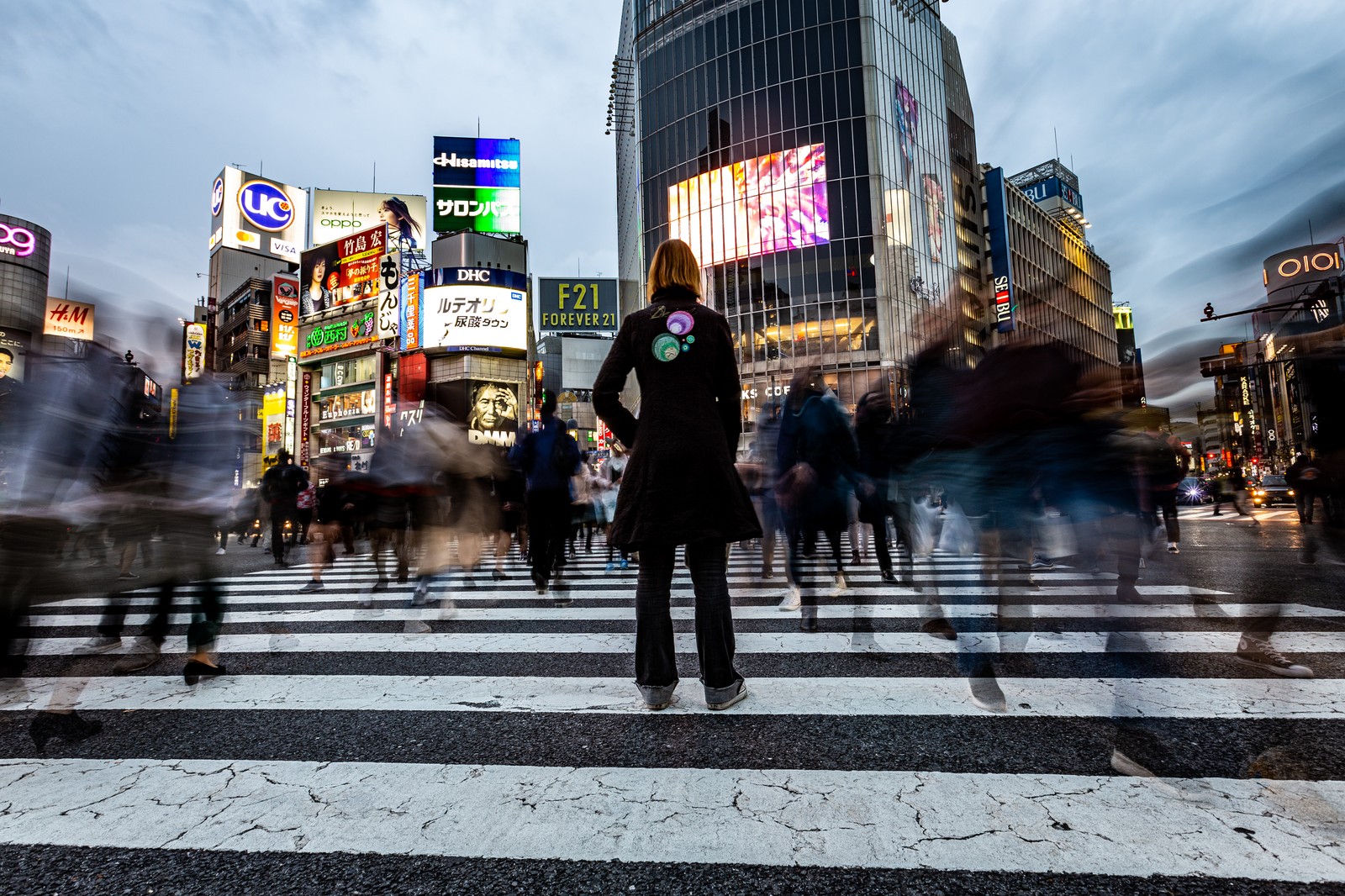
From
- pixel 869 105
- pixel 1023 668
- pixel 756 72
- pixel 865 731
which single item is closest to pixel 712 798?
pixel 865 731

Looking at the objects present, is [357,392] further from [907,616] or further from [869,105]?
[907,616]

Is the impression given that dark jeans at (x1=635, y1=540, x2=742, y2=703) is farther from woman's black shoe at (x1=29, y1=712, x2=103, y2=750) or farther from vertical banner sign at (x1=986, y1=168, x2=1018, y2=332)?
vertical banner sign at (x1=986, y1=168, x2=1018, y2=332)

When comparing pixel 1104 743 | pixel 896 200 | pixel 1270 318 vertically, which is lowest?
pixel 1104 743

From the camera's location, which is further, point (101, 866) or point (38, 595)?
point (38, 595)

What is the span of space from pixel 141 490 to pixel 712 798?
3.20 meters

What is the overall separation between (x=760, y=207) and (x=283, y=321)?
34.6 m

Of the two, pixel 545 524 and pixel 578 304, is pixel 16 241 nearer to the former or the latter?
pixel 578 304

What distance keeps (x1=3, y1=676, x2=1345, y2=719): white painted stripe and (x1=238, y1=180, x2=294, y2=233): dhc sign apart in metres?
81.1

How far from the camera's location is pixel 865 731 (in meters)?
2.58

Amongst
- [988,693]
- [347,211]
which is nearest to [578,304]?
[347,211]

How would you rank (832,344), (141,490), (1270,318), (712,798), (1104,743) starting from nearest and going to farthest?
1. (712,798)
2. (1104,743)
3. (141,490)
4. (1270,318)
5. (832,344)

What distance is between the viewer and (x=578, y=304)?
5209cm

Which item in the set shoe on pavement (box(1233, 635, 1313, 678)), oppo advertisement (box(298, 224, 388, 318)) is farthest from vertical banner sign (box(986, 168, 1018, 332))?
shoe on pavement (box(1233, 635, 1313, 678))

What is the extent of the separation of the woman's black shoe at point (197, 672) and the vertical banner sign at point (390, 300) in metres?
43.1
